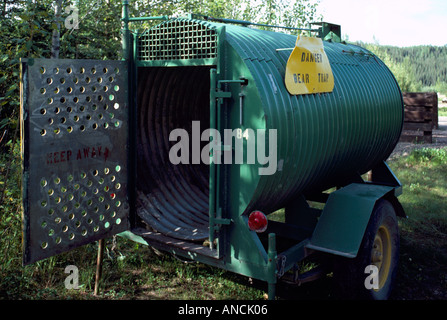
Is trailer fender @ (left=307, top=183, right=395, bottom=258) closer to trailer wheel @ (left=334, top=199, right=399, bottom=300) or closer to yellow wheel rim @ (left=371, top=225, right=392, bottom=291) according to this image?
trailer wheel @ (left=334, top=199, right=399, bottom=300)

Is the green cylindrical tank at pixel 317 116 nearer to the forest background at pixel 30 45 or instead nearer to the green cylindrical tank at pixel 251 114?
the green cylindrical tank at pixel 251 114

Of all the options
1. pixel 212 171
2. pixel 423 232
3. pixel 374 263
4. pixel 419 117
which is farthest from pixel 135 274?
pixel 419 117

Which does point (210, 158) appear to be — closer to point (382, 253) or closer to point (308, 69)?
point (308, 69)

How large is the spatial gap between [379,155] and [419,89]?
26.9m

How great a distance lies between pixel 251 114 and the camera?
12.7ft

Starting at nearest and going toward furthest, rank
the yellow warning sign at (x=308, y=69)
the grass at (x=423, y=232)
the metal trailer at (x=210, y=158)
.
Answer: the metal trailer at (x=210, y=158) → the yellow warning sign at (x=308, y=69) → the grass at (x=423, y=232)

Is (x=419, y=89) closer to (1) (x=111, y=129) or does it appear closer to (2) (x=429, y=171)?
(2) (x=429, y=171)

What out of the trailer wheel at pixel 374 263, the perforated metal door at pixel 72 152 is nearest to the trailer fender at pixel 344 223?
the trailer wheel at pixel 374 263

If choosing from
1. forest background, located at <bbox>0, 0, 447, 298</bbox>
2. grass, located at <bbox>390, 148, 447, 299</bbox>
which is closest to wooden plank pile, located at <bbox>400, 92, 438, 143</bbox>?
grass, located at <bbox>390, 148, 447, 299</bbox>

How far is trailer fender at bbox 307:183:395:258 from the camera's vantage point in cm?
445

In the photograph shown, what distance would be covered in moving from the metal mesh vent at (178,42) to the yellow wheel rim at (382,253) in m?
2.66

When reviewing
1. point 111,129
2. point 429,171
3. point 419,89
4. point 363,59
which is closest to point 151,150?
point 111,129

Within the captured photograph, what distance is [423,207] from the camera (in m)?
8.40

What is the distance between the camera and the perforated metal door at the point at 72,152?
3.52 m
